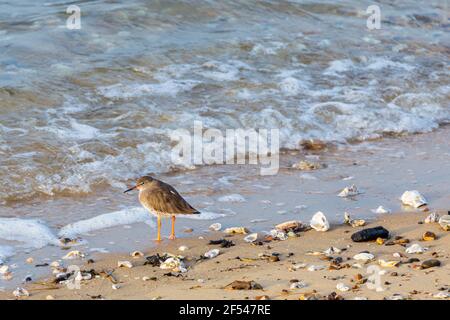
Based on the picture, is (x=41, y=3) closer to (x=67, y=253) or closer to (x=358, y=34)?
(x=358, y=34)

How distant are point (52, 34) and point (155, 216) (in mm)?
5643

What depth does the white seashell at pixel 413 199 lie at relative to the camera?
6.80 metres

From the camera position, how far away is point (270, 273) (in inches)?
211

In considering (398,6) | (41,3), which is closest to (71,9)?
(41,3)

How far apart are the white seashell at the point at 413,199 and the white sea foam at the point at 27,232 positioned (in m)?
2.81

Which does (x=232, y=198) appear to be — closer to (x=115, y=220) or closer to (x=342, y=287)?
(x=115, y=220)

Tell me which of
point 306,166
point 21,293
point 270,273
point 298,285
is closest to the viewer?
point 298,285

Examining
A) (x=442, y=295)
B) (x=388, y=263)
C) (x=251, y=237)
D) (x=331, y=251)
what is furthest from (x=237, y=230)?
(x=442, y=295)

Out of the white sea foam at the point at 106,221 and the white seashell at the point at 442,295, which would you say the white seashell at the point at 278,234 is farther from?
the white seashell at the point at 442,295

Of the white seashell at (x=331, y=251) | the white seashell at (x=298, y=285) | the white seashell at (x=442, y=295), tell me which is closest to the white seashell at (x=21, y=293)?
the white seashell at (x=298, y=285)

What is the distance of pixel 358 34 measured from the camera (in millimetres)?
13164

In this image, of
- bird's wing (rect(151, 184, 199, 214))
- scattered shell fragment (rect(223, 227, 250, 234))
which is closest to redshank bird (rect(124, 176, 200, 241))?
bird's wing (rect(151, 184, 199, 214))

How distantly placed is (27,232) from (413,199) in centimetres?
306

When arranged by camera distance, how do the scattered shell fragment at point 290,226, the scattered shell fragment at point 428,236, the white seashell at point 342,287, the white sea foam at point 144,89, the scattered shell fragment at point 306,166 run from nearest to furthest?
1. the white seashell at point 342,287
2. the scattered shell fragment at point 428,236
3. the scattered shell fragment at point 290,226
4. the scattered shell fragment at point 306,166
5. the white sea foam at point 144,89
